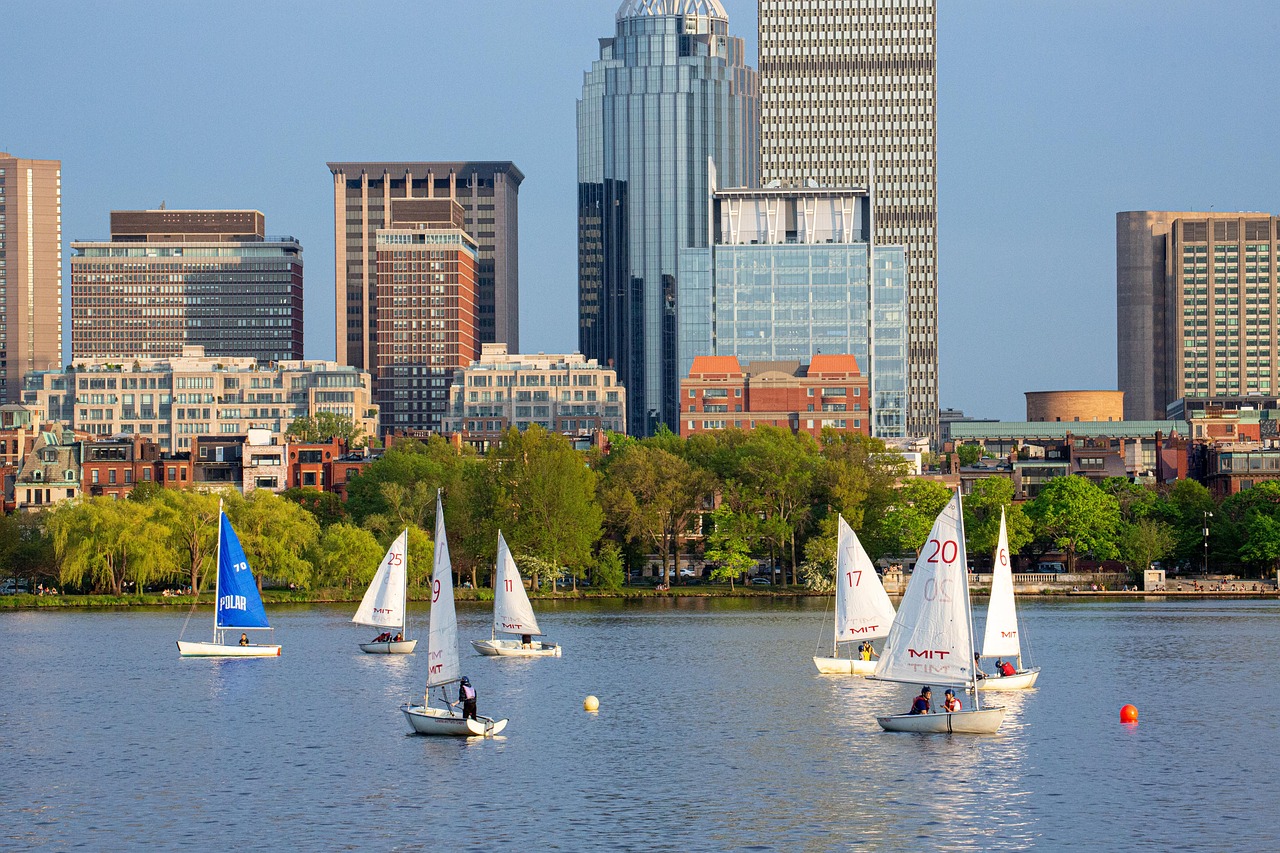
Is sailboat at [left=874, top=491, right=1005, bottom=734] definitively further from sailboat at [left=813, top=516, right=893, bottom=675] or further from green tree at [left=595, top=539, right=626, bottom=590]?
green tree at [left=595, top=539, right=626, bottom=590]

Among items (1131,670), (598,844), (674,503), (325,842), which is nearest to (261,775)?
(325,842)

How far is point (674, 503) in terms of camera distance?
641 ft

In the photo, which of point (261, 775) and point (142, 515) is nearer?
point (261, 775)

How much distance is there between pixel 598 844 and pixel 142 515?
395 ft

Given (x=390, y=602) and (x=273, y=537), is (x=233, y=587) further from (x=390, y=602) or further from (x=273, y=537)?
(x=273, y=537)

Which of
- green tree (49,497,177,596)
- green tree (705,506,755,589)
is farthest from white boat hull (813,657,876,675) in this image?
green tree (705,506,755,589)

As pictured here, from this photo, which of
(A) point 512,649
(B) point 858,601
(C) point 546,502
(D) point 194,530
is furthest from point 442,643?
(C) point 546,502

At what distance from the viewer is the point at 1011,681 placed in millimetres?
95250

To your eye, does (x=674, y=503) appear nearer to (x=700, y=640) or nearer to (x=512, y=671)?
(x=700, y=640)

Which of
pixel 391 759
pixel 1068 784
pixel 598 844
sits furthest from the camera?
pixel 391 759

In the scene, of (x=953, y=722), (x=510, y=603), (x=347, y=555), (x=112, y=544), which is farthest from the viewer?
(x=347, y=555)

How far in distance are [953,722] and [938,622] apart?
495 cm

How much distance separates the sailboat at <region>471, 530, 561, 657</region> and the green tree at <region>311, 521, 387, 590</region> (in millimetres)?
54966

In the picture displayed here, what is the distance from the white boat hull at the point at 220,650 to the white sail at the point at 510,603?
47.1ft
